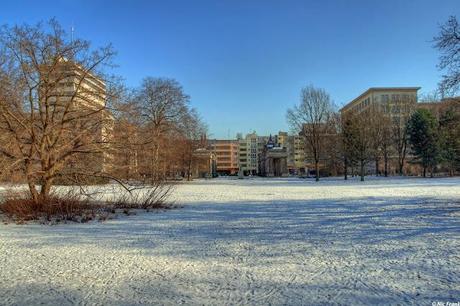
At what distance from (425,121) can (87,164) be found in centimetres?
5358

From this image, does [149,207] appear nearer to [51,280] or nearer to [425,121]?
[51,280]

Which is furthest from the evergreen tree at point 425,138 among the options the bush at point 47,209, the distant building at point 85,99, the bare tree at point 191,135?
the bush at point 47,209

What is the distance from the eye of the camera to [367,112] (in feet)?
229

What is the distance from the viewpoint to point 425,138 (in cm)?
5959

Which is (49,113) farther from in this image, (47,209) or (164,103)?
(164,103)

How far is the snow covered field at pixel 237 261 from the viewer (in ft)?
20.0

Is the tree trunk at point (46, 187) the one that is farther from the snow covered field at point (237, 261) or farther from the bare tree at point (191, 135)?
the bare tree at point (191, 135)

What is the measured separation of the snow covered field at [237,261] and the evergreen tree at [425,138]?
48.8m

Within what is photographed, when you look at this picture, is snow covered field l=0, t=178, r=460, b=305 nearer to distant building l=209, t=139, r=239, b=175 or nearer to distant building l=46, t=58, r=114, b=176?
distant building l=46, t=58, r=114, b=176

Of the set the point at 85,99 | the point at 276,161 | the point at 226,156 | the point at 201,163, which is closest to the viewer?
the point at 85,99

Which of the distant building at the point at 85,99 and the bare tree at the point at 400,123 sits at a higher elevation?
the bare tree at the point at 400,123

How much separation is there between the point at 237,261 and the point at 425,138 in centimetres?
5849

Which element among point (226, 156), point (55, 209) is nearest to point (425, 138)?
point (55, 209)

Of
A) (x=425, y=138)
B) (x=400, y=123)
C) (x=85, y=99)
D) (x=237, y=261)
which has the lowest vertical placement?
(x=237, y=261)
